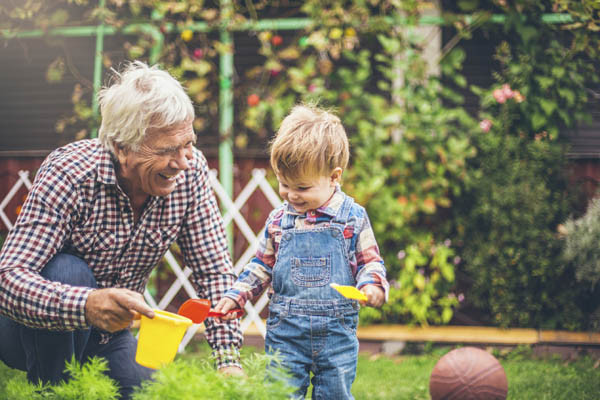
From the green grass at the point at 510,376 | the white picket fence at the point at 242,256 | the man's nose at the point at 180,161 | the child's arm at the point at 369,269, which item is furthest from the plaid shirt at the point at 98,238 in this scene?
the white picket fence at the point at 242,256

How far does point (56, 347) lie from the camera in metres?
2.14

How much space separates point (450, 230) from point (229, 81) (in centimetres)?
191

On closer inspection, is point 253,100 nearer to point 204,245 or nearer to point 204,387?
point 204,245

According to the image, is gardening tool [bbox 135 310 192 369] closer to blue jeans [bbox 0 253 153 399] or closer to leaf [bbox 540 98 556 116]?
blue jeans [bbox 0 253 153 399]

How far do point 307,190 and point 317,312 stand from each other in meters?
0.39

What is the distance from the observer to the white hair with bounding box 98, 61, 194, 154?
2119 millimetres

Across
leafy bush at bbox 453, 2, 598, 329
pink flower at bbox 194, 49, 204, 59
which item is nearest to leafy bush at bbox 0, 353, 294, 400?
leafy bush at bbox 453, 2, 598, 329

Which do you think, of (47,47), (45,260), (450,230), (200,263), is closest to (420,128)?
(450,230)

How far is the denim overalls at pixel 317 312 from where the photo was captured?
2.08 metres

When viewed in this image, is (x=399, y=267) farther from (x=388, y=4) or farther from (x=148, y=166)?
(x=148, y=166)

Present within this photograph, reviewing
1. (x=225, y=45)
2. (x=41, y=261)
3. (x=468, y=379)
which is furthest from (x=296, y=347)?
(x=225, y=45)

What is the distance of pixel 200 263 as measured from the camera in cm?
243

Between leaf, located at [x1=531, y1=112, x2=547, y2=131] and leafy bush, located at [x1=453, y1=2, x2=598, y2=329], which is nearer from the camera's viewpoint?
leafy bush, located at [x1=453, y1=2, x2=598, y2=329]

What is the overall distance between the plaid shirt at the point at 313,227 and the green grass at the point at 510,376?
3.22 ft
